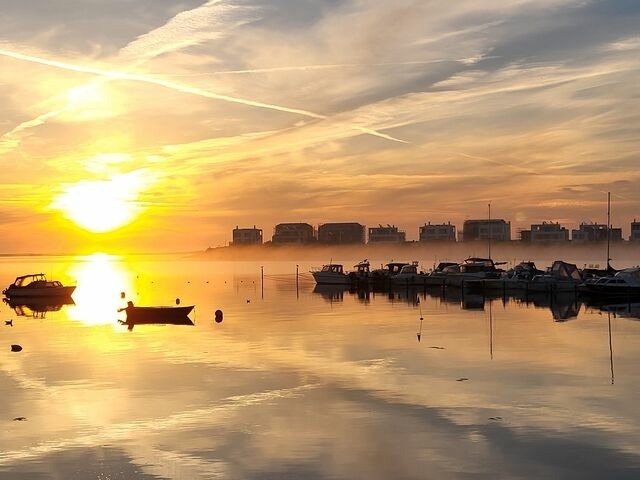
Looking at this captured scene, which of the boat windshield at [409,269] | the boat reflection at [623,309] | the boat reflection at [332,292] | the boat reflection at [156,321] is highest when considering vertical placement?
the boat windshield at [409,269]

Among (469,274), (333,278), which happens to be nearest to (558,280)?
(469,274)

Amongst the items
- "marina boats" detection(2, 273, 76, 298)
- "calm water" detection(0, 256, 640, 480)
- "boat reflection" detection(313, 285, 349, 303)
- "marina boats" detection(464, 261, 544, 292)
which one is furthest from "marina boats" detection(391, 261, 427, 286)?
"calm water" detection(0, 256, 640, 480)

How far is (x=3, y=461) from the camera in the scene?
24.6m

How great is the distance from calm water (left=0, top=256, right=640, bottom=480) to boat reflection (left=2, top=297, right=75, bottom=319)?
25693 millimetres

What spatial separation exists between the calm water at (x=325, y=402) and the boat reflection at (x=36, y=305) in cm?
2569

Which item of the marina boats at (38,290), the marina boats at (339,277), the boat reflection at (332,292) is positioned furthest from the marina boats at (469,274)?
the marina boats at (38,290)

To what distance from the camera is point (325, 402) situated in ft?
109

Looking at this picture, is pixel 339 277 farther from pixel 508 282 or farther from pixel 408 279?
pixel 508 282

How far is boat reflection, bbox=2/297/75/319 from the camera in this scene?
8984 cm

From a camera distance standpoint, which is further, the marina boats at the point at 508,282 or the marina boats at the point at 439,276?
the marina boats at the point at 439,276

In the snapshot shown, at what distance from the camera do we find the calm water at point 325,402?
78.9 ft

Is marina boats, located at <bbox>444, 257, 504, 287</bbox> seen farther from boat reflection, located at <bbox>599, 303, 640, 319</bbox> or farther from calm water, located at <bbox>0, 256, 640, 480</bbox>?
calm water, located at <bbox>0, 256, 640, 480</bbox>

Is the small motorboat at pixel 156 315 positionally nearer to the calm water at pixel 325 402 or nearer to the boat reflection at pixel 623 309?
the calm water at pixel 325 402

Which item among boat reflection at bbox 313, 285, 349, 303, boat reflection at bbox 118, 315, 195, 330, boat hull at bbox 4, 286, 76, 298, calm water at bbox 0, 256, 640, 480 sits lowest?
calm water at bbox 0, 256, 640, 480
